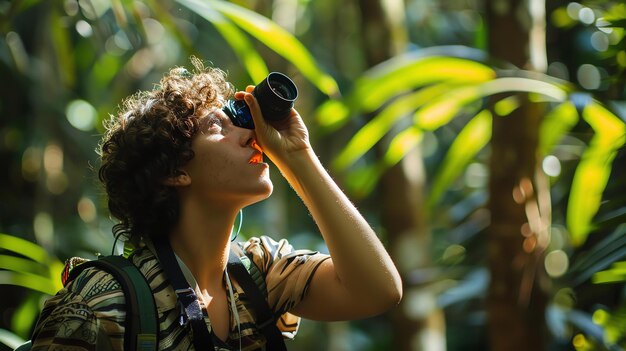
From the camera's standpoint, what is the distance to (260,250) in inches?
55.9

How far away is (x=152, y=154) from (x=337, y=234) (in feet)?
1.06

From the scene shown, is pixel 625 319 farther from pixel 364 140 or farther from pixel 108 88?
pixel 108 88

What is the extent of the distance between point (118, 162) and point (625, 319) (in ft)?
3.01

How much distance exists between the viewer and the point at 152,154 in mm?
1353

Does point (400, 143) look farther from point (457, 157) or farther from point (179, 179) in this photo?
point (179, 179)

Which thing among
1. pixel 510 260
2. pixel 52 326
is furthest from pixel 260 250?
pixel 510 260

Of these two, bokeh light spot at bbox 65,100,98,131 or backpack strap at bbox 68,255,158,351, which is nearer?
backpack strap at bbox 68,255,158,351

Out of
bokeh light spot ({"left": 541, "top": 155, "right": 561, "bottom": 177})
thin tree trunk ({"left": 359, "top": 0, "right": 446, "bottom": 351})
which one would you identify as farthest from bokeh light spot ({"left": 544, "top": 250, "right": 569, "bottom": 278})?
thin tree trunk ({"left": 359, "top": 0, "right": 446, "bottom": 351})

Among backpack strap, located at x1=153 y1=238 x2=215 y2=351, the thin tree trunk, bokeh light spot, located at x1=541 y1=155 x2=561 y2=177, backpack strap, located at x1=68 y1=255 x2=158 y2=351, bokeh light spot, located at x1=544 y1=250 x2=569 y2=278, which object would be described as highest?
backpack strap, located at x1=68 y1=255 x2=158 y2=351

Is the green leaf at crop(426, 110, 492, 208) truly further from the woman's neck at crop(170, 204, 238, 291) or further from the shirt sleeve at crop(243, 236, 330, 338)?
the woman's neck at crop(170, 204, 238, 291)

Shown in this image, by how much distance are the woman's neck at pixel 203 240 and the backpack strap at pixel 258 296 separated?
0.09ft

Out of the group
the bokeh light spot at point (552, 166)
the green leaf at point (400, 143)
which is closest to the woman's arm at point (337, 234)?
the green leaf at point (400, 143)

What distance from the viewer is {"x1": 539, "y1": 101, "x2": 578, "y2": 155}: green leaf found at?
164 centimetres

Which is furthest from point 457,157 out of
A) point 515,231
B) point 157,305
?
point 157,305
